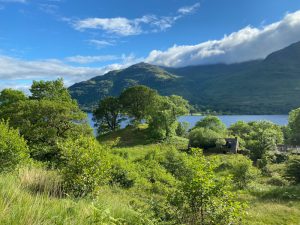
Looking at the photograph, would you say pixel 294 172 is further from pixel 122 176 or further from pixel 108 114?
pixel 108 114

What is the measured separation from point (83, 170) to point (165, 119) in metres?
47.2

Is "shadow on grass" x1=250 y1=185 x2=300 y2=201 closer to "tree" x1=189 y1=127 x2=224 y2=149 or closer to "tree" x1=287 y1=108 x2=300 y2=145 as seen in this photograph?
"tree" x1=189 y1=127 x2=224 y2=149

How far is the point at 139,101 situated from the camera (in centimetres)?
6762

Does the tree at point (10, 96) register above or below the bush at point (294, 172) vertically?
above

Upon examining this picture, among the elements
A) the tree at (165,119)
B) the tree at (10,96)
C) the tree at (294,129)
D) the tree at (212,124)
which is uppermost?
the tree at (10,96)

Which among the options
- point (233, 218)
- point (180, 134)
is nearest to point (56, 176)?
point (233, 218)

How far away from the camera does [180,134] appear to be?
7062 cm

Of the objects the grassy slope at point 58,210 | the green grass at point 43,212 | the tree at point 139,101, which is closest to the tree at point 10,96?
the tree at point 139,101

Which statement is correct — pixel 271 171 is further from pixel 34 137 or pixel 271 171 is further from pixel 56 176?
pixel 56 176

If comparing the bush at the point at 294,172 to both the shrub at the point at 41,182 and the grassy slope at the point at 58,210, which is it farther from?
the shrub at the point at 41,182

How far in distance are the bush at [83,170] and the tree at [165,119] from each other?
43.8 meters

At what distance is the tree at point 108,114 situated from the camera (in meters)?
71.7

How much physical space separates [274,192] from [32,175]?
59.1 feet

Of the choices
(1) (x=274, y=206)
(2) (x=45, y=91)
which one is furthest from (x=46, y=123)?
(1) (x=274, y=206)
